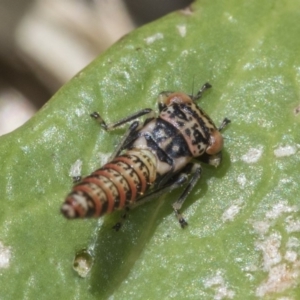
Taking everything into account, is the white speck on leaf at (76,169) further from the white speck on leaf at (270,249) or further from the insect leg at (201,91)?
the white speck on leaf at (270,249)

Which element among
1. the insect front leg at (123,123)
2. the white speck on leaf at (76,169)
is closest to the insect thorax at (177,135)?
the insect front leg at (123,123)

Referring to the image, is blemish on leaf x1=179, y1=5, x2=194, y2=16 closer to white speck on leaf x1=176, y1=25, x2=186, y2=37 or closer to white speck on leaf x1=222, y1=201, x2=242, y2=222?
white speck on leaf x1=176, y1=25, x2=186, y2=37

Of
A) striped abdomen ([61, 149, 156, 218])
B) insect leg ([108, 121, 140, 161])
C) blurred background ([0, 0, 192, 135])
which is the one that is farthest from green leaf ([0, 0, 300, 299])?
blurred background ([0, 0, 192, 135])

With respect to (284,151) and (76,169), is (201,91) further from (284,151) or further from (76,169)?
(76,169)

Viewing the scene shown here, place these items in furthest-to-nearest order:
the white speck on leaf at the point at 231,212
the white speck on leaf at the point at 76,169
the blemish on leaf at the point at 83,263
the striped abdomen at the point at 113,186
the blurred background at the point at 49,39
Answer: the blurred background at the point at 49,39 → the white speck on leaf at the point at 76,169 → the white speck on leaf at the point at 231,212 → the blemish on leaf at the point at 83,263 → the striped abdomen at the point at 113,186

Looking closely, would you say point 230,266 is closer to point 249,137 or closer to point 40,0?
point 249,137

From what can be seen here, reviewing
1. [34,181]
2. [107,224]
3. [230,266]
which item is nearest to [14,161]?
[34,181]

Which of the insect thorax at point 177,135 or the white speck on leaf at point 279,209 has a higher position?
the insect thorax at point 177,135
